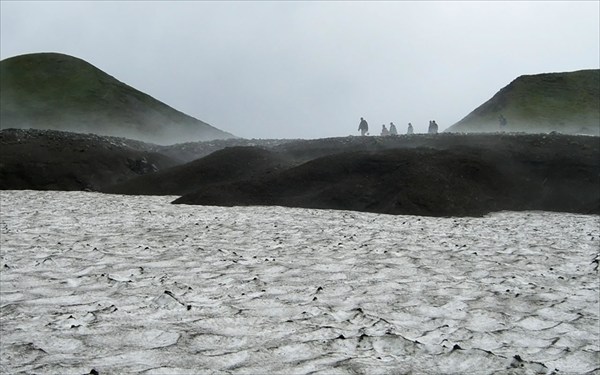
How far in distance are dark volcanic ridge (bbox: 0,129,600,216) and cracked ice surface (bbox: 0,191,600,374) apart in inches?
210

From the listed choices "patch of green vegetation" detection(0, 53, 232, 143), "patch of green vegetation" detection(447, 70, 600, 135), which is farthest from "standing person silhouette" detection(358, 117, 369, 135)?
"patch of green vegetation" detection(0, 53, 232, 143)

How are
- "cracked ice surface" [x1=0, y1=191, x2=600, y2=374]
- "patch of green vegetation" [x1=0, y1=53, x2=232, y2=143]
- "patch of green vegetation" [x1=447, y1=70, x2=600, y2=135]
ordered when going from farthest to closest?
"patch of green vegetation" [x1=0, y1=53, x2=232, y2=143]
"patch of green vegetation" [x1=447, y1=70, x2=600, y2=135]
"cracked ice surface" [x1=0, y1=191, x2=600, y2=374]

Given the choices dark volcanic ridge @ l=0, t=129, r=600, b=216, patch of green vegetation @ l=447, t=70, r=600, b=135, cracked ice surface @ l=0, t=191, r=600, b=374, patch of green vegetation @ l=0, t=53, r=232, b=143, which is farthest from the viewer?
patch of green vegetation @ l=0, t=53, r=232, b=143

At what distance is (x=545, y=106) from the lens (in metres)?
48.2

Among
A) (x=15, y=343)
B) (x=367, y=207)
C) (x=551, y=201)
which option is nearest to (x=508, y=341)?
(x=15, y=343)

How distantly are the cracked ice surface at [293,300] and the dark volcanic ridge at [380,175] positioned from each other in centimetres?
532

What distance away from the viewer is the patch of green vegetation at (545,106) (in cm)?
4406

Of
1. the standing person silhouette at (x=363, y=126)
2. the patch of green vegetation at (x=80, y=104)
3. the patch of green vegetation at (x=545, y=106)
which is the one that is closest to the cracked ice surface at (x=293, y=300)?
the standing person silhouette at (x=363, y=126)

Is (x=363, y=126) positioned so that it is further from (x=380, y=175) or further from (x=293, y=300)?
(x=293, y=300)

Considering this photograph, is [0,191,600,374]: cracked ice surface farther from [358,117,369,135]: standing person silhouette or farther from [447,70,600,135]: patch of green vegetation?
[447,70,600,135]: patch of green vegetation

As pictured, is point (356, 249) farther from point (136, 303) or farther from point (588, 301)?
point (136, 303)

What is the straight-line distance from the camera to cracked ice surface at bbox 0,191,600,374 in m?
4.46

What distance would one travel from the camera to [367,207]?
17.1m


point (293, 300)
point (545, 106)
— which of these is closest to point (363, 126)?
point (545, 106)
